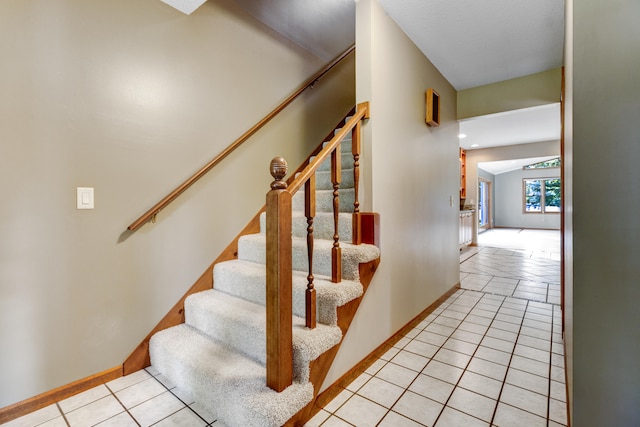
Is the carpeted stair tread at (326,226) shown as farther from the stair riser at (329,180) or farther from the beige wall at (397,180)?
the stair riser at (329,180)

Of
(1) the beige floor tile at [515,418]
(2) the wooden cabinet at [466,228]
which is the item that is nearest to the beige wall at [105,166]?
(1) the beige floor tile at [515,418]

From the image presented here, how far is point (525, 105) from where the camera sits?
10.3 feet

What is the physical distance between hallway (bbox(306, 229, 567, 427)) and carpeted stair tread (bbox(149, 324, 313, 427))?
0.31 m

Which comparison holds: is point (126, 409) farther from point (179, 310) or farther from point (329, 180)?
point (329, 180)

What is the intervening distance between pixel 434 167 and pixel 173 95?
2444 millimetres

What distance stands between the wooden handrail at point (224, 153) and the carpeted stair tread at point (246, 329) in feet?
2.10

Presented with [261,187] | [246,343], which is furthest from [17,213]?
[261,187]

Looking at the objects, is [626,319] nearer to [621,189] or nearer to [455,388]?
[621,189]

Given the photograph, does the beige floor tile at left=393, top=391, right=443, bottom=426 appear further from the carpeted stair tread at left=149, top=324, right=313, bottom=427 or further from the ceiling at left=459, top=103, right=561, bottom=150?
the ceiling at left=459, top=103, right=561, bottom=150

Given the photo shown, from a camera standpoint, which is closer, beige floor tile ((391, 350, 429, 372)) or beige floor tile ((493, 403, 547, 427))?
beige floor tile ((493, 403, 547, 427))

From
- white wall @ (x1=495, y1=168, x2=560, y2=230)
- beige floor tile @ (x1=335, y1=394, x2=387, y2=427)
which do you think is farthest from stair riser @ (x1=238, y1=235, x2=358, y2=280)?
white wall @ (x1=495, y1=168, x2=560, y2=230)

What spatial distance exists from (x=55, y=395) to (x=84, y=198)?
1.08m

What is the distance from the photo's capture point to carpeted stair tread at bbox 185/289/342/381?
1.39 m

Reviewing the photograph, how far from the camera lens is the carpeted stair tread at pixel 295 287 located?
5.27ft
